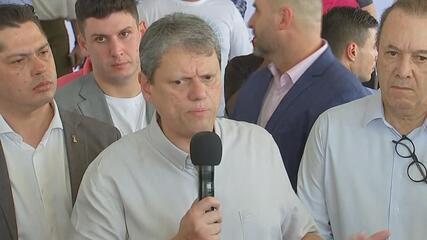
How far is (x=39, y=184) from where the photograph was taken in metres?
2.37

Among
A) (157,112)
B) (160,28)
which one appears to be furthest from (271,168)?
(160,28)

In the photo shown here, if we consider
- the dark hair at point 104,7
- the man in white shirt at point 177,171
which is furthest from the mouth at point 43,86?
the dark hair at point 104,7

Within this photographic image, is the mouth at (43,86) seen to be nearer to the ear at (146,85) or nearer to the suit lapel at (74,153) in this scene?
the suit lapel at (74,153)

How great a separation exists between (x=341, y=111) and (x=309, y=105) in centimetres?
45

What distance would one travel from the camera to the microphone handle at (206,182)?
5.57 ft

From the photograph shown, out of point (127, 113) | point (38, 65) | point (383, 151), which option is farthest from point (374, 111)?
point (127, 113)

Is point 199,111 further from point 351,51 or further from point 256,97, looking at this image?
point 351,51

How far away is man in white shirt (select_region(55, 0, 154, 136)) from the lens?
3.09 meters

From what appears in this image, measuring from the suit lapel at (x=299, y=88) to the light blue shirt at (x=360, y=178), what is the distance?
51cm

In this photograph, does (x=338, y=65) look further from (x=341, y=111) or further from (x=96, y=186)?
(x=96, y=186)

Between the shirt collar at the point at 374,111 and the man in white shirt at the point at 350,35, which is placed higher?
the shirt collar at the point at 374,111

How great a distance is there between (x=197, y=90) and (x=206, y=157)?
289 mm

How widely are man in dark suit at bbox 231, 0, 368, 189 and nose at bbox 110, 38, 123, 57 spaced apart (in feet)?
1.81

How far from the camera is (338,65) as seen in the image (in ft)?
9.84
